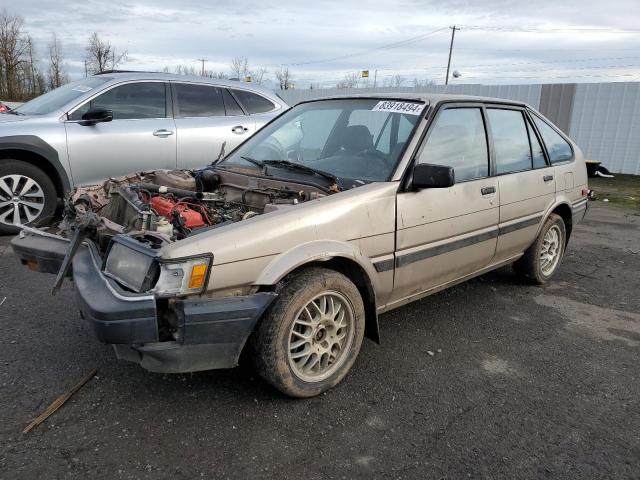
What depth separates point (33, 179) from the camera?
5598 mm

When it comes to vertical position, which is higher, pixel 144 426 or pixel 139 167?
pixel 139 167

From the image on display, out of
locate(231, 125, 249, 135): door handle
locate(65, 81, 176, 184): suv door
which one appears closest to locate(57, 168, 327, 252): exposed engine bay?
locate(65, 81, 176, 184): suv door

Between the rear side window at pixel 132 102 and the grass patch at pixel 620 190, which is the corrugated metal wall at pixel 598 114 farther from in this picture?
the rear side window at pixel 132 102

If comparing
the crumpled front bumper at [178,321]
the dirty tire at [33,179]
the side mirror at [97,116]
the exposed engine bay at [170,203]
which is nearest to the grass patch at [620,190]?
the exposed engine bay at [170,203]

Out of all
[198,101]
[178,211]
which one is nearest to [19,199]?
[198,101]

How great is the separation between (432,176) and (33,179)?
4.53m

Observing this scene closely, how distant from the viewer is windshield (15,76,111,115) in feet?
19.2

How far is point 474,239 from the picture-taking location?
3.77 metres

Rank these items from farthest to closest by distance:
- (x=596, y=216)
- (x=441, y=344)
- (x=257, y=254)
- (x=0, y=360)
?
(x=596, y=216) < (x=441, y=344) < (x=0, y=360) < (x=257, y=254)

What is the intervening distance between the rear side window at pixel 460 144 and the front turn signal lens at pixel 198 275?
1655mm

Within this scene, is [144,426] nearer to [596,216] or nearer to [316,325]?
[316,325]

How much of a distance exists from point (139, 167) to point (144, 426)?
405 centimetres

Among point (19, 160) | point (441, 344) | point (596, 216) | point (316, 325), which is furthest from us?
point (596, 216)

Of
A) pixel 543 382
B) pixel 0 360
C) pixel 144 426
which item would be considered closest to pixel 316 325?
pixel 144 426
